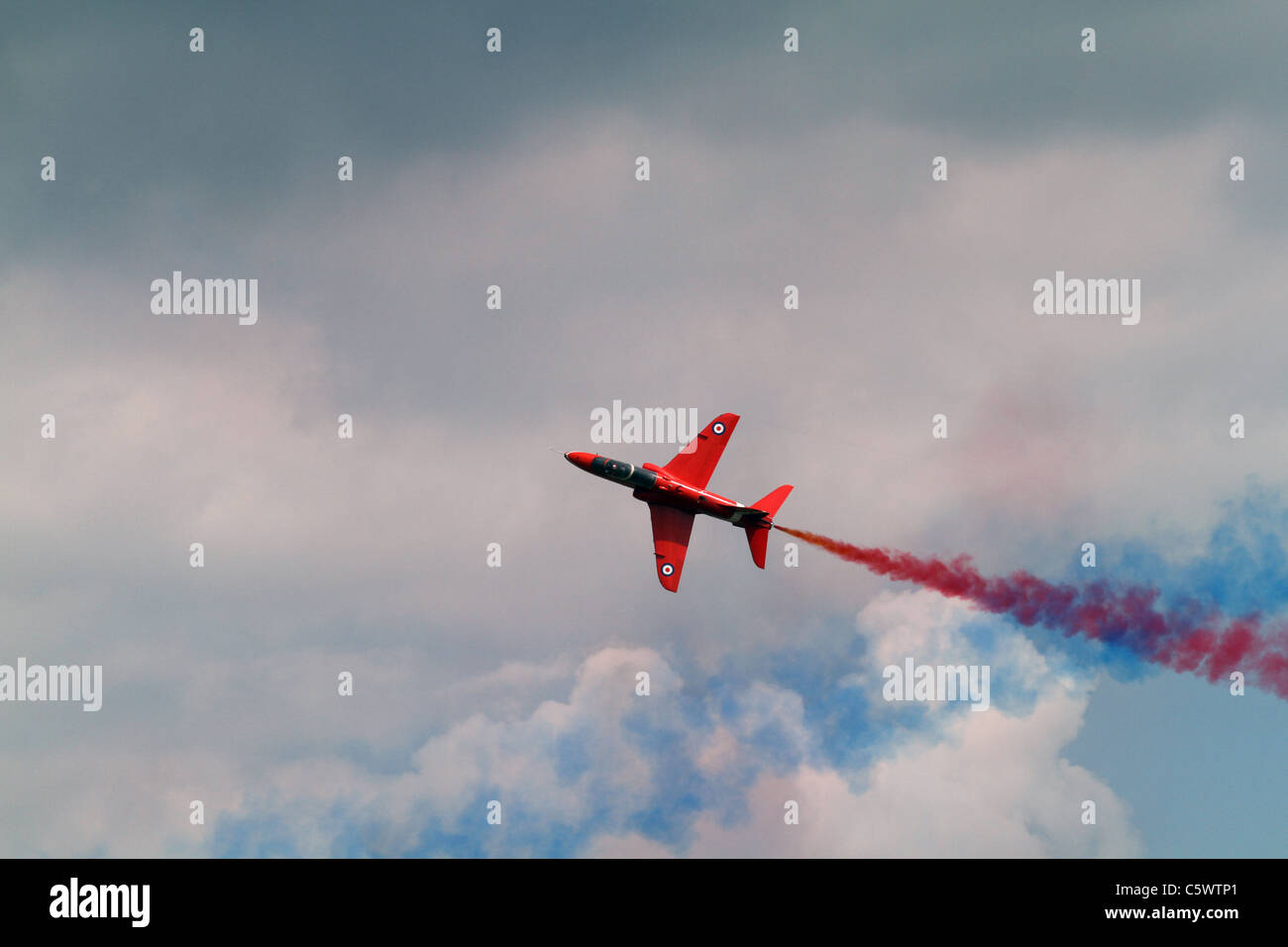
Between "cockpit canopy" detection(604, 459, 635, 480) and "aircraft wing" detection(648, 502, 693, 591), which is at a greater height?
"cockpit canopy" detection(604, 459, 635, 480)

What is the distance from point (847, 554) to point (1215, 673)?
31818mm

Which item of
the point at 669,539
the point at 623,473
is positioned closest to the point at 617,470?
the point at 623,473

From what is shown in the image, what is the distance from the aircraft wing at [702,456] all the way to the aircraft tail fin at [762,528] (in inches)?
273

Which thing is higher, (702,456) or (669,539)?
(702,456)

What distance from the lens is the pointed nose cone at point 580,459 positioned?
112 meters

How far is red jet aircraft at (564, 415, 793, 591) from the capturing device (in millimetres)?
111938

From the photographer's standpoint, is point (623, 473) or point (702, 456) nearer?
point (623, 473)

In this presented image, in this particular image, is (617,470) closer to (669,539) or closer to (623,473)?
(623,473)

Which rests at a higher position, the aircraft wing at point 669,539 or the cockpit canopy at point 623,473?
the cockpit canopy at point 623,473

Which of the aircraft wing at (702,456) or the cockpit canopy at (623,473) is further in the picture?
the aircraft wing at (702,456)

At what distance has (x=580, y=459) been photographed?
112 meters

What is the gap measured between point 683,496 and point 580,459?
9242 millimetres

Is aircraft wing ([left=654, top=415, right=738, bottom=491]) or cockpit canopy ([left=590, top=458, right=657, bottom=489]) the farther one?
aircraft wing ([left=654, top=415, right=738, bottom=491])
